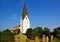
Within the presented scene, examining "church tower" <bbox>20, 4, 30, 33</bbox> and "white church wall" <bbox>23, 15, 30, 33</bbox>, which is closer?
"church tower" <bbox>20, 4, 30, 33</bbox>

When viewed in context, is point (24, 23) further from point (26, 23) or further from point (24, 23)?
point (26, 23)

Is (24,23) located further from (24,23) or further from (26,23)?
(26,23)

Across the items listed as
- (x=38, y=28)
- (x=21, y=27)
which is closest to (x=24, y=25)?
(x=21, y=27)

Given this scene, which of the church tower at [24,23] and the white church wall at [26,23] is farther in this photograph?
the white church wall at [26,23]

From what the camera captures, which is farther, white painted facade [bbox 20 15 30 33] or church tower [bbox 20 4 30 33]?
white painted facade [bbox 20 15 30 33]

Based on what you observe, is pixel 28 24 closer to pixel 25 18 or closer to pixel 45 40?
pixel 25 18

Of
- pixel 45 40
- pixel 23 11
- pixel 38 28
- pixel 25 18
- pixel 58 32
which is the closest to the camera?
pixel 45 40

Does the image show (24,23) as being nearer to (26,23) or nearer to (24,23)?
(24,23)

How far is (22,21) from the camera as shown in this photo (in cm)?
8912

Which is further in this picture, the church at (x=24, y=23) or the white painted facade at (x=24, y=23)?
the white painted facade at (x=24, y=23)

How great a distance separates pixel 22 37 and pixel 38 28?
135 feet

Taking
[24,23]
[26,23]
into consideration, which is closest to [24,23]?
[24,23]

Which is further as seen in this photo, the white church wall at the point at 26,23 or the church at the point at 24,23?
the white church wall at the point at 26,23

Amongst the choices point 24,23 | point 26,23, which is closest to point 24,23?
point 24,23
